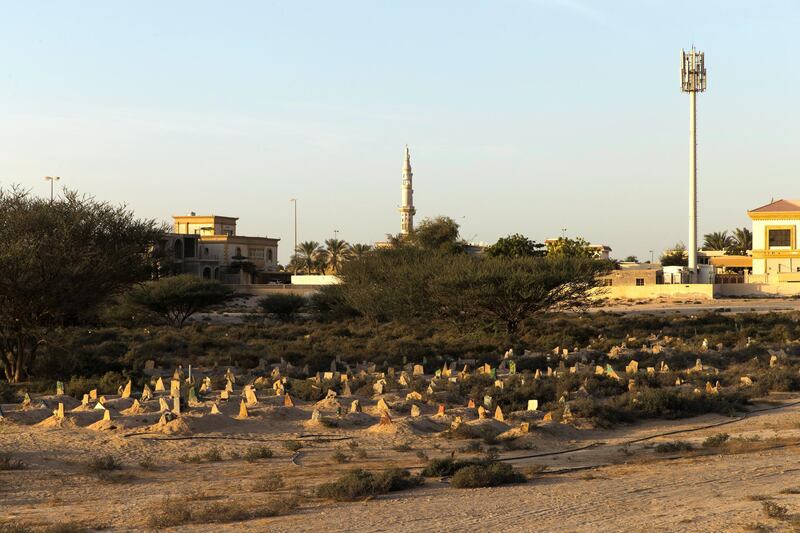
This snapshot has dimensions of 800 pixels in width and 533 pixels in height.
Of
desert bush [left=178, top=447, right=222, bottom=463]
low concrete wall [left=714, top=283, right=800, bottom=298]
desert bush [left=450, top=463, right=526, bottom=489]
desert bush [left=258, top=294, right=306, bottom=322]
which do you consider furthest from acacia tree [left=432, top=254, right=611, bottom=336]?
low concrete wall [left=714, top=283, right=800, bottom=298]

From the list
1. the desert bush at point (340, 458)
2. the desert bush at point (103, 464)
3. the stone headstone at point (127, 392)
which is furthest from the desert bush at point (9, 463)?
the stone headstone at point (127, 392)

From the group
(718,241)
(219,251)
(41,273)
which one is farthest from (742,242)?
(41,273)

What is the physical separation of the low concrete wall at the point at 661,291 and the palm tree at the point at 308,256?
1572 inches

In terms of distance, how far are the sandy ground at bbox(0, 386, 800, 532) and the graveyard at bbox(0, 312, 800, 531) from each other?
1.9 inches

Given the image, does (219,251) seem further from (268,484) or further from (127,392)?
(268,484)

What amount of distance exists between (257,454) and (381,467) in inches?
78.9

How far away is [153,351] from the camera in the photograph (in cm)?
3516

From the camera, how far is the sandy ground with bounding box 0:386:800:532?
11.7 m

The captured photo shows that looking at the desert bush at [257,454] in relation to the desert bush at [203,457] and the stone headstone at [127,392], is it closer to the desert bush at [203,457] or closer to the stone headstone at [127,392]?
the desert bush at [203,457]

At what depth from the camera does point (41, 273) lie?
26031 mm

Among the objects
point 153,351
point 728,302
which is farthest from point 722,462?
point 728,302

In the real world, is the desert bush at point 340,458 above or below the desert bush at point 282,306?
below

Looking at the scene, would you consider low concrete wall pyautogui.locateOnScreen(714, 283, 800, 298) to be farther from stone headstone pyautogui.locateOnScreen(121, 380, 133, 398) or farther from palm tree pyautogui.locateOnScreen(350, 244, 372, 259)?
stone headstone pyautogui.locateOnScreen(121, 380, 133, 398)

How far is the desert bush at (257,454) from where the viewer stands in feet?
51.4
